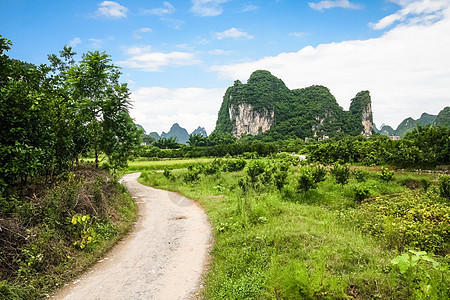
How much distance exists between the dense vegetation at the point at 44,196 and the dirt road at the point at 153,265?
493 millimetres

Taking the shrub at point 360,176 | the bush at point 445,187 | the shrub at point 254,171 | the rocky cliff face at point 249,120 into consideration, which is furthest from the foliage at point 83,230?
the rocky cliff face at point 249,120

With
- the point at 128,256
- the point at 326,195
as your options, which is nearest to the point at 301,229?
the point at 128,256

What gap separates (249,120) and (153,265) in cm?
12355

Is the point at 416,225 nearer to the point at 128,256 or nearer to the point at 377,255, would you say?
the point at 377,255

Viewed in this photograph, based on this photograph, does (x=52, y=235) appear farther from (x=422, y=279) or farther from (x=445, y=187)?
(x=445, y=187)

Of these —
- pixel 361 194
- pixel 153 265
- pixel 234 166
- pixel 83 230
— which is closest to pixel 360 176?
pixel 361 194

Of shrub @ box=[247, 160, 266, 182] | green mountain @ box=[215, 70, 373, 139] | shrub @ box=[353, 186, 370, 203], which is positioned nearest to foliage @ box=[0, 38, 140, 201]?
shrub @ box=[247, 160, 266, 182]

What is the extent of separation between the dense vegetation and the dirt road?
1.62 feet

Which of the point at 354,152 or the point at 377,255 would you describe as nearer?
the point at 377,255

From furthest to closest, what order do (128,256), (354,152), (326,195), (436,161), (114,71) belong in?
(354,152), (436,161), (114,71), (326,195), (128,256)

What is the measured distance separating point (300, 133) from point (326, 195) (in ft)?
323

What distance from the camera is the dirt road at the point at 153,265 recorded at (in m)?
5.20

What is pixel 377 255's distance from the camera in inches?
218

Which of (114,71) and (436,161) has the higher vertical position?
(114,71)
